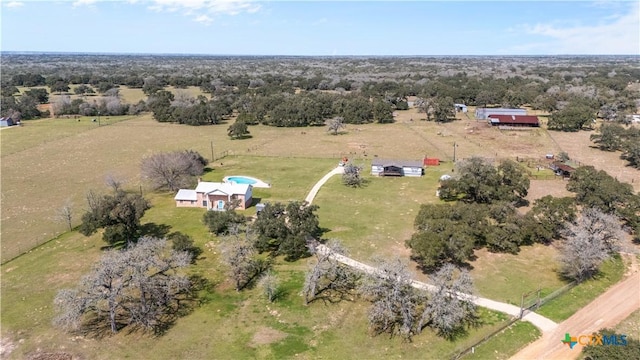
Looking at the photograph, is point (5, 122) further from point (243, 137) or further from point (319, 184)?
point (319, 184)

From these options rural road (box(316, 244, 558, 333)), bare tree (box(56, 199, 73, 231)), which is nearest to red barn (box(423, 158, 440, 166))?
rural road (box(316, 244, 558, 333))

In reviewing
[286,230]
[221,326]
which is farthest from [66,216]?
[221,326]

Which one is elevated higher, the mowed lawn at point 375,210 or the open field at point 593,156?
the open field at point 593,156

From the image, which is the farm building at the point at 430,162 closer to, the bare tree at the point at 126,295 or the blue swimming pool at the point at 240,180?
the blue swimming pool at the point at 240,180

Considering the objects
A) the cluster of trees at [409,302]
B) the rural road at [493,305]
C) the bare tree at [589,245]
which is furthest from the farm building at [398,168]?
the cluster of trees at [409,302]

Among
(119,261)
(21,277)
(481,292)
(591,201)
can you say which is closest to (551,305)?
(481,292)

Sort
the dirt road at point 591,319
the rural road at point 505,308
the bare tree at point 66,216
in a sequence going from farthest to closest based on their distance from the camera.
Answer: the bare tree at point 66,216
the rural road at point 505,308
the dirt road at point 591,319

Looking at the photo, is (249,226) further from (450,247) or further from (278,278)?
(450,247)
